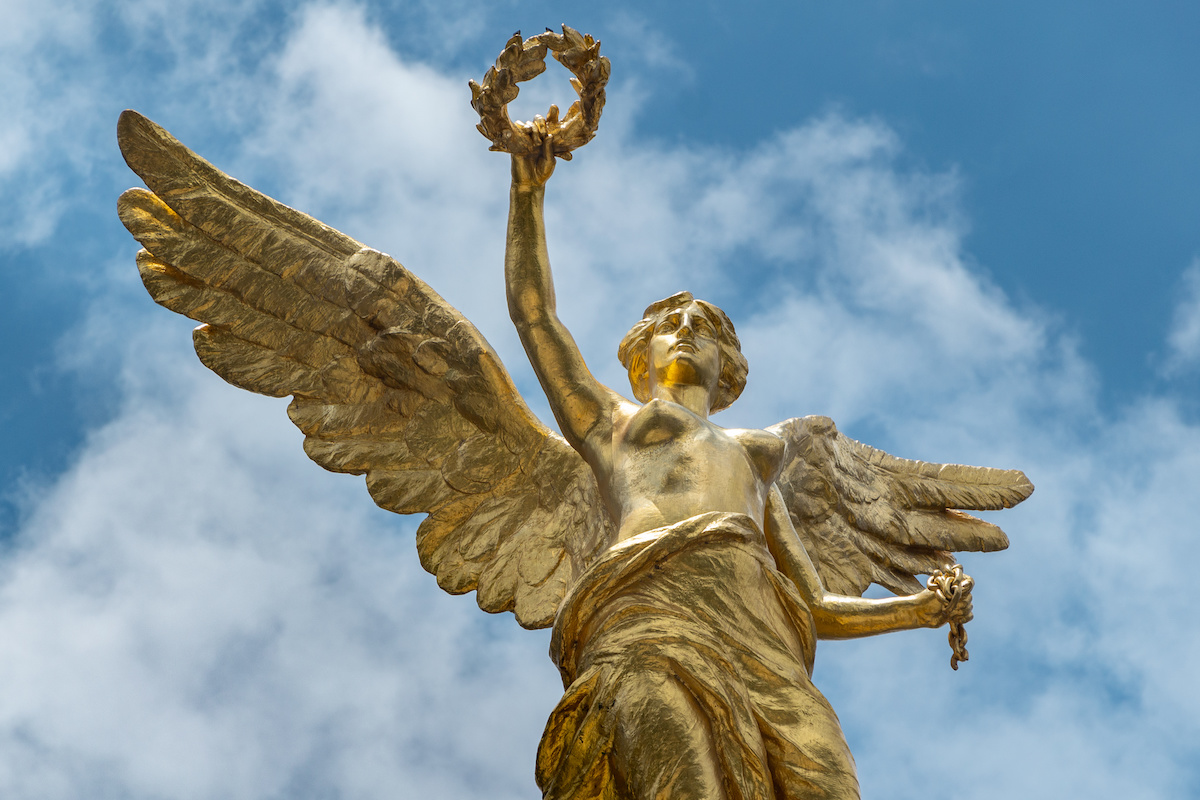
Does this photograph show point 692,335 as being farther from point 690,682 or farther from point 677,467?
point 690,682

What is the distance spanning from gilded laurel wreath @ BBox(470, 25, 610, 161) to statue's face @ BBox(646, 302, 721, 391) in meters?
1.13

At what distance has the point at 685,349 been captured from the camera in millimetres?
6613

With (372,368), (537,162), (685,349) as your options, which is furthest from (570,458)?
(537,162)

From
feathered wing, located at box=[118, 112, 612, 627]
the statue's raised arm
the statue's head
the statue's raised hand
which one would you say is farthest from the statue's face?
the statue's raised hand

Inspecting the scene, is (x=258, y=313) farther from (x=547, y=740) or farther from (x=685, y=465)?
(x=547, y=740)

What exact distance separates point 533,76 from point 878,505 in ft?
9.47

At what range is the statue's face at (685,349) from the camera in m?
6.57

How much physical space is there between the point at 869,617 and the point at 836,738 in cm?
89

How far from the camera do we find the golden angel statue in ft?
17.3

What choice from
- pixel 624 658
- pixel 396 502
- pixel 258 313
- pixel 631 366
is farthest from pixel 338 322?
pixel 624 658

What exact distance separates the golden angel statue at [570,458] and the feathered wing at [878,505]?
0.04 feet

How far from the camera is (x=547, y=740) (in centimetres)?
496

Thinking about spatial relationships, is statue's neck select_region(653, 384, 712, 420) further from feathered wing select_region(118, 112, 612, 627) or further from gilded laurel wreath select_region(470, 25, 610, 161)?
gilded laurel wreath select_region(470, 25, 610, 161)

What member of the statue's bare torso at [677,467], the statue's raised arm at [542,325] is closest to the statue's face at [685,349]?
the statue's bare torso at [677,467]
